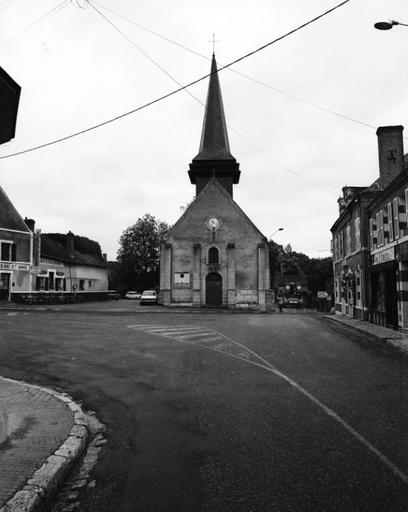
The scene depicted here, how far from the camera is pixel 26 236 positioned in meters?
38.5

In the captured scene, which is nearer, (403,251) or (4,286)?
(403,251)

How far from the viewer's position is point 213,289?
38.0 m

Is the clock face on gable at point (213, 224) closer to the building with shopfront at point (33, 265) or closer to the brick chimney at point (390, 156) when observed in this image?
the building with shopfront at point (33, 265)

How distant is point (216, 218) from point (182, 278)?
662 cm

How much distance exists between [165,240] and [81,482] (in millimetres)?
35224

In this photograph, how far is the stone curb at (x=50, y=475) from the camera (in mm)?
3158

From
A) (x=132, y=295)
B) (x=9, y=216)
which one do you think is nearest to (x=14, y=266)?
(x=9, y=216)

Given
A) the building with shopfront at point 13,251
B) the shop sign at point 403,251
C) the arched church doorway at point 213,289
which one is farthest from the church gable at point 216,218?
the shop sign at point 403,251

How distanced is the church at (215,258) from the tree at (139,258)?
33788 millimetres

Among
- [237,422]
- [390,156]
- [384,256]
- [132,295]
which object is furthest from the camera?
[132,295]

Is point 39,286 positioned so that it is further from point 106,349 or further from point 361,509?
point 361,509

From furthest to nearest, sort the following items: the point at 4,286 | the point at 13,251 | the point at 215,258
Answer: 1. the point at 215,258
2. the point at 13,251
3. the point at 4,286

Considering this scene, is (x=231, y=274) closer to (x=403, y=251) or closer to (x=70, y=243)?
(x=403, y=251)

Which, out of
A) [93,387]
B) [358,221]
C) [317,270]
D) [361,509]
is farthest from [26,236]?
[317,270]
